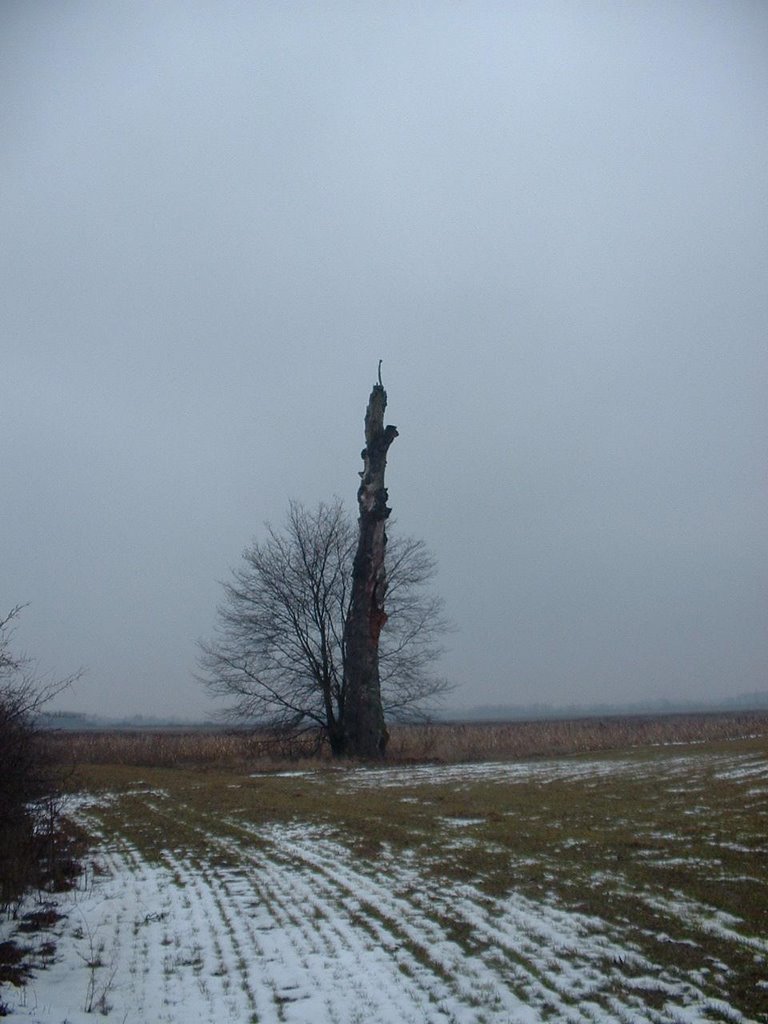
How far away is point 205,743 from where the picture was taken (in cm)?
3356

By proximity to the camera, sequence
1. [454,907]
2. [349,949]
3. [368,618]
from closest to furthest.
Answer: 1. [349,949]
2. [454,907]
3. [368,618]

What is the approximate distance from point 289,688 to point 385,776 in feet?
37.0

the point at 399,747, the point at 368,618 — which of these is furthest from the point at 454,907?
the point at 399,747

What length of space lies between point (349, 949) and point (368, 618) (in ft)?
70.4

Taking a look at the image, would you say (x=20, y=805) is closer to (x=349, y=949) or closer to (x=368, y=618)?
(x=349, y=949)

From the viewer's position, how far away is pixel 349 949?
20.6 feet

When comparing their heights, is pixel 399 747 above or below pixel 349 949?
above

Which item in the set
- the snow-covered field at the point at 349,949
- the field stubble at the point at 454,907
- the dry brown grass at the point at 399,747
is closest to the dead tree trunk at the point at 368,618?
the dry brown grass at the point at 399,747

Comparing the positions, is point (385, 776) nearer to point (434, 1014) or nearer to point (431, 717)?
point (431, 717)

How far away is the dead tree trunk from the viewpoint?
27469mm

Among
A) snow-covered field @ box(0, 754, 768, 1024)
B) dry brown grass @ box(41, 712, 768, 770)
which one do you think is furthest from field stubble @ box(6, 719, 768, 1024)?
dry brown grass @ box(41, 712, 768, 770)

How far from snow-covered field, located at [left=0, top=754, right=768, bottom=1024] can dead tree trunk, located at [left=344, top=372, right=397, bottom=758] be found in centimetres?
1747

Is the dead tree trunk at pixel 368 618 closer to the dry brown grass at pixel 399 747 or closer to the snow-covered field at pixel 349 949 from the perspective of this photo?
the dry brown grass at pixel 399 747

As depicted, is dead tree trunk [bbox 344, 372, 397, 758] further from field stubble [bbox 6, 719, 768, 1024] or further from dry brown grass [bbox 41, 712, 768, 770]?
field stubble [bbox 6, 719, 768, 1024]
